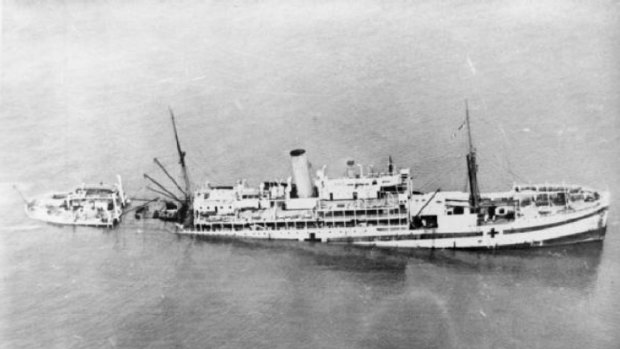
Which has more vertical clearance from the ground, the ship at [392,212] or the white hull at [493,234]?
the ship at [392,212]

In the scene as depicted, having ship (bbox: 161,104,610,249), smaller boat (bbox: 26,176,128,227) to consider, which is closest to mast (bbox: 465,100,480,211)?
ship (bbox: 161,104,610,249)

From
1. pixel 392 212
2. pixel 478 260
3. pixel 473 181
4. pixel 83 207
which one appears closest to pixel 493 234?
pixel 478 260

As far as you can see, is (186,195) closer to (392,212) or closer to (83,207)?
(83,207)

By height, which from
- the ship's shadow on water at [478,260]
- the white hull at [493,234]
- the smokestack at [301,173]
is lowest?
the ship's shadow on water at [478,260]

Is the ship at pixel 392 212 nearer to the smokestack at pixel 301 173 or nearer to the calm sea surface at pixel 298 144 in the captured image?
the smokestack at pixel 301 173

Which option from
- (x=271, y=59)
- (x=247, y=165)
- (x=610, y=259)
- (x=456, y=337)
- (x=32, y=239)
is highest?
(x=271, y=59)

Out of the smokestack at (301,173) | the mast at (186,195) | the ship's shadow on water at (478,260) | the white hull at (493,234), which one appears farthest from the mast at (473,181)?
the mast at (186,195)

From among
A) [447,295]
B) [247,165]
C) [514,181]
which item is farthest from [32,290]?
[514,181]

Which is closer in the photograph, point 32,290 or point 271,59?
point 32,290

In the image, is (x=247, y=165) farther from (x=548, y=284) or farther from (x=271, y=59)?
(x=548, y=284)
